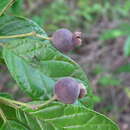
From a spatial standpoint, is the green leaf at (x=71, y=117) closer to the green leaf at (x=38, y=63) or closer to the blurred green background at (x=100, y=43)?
the green leaf at (x=38, y=63)

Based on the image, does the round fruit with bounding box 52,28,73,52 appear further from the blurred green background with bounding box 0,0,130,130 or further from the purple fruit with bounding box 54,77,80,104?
the blurred green background with bounding box 0,0,130,130

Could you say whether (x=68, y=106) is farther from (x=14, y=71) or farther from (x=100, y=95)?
(x=100, y=95)

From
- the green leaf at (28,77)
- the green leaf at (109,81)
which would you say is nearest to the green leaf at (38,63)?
the green leaf at (28,77)

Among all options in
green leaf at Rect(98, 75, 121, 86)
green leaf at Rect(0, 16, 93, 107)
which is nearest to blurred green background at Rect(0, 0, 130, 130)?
green leaf at Rect(98, 75, 121, 86)

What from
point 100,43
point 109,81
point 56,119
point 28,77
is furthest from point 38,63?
point 100,43

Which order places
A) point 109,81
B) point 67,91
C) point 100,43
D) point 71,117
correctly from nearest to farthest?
point 67,91 < point 71,117 < point 109,81 < point 100,43

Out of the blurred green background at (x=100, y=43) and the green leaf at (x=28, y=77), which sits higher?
the green leaf at (x=28, y=77)

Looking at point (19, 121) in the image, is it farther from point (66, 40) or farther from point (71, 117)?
point (66, 40)
